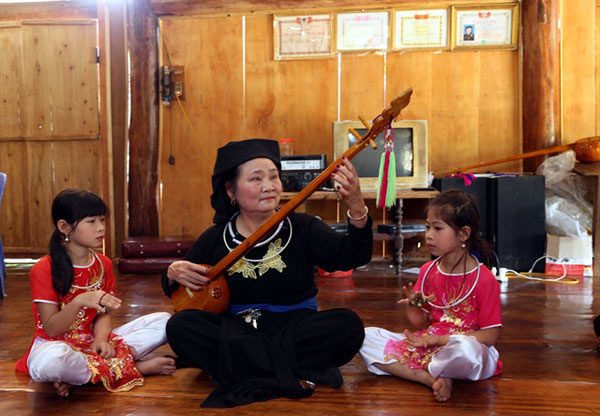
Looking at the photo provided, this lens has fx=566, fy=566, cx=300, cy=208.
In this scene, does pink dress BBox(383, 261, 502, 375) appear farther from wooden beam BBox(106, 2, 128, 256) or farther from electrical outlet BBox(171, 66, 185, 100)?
wooden beam BBox(106, 2, 128, 256)

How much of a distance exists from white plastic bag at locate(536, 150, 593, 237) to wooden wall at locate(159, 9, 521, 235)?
0.51 meters

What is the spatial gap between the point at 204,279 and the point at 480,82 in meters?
3.86

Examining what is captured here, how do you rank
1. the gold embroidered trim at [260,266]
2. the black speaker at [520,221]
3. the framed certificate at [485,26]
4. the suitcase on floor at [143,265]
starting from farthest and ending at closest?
the framed certificate at [485,26], the suitcase on floor at [143,265], the black speaker at [520,221], the gold embroidered trim at [260,266]

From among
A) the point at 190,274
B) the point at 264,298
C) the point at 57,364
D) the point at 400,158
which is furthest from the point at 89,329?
the point at 400,158

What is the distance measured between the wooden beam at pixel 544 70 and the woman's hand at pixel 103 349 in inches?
156

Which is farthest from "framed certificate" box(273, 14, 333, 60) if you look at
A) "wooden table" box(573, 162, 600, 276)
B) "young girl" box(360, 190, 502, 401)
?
"young girl" box(360, 190, 502, 401)

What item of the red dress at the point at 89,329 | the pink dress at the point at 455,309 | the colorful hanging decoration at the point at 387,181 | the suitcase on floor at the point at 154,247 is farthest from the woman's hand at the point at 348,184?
the suitcase on floor at the point at 154,247

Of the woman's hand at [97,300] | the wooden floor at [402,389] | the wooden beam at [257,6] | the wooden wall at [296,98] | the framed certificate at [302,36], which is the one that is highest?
the wooden beam at [257,6]

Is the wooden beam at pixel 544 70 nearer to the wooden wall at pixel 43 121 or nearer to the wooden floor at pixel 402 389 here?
the wooden floor at pixel 402 389

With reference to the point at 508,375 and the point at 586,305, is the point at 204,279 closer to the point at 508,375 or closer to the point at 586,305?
the point at 508,375

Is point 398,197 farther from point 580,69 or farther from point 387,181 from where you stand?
point 387,181

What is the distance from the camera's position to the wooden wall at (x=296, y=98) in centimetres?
504

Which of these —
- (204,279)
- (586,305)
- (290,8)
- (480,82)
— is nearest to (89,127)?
(290,8)

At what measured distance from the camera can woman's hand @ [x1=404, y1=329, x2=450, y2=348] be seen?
196 cm
